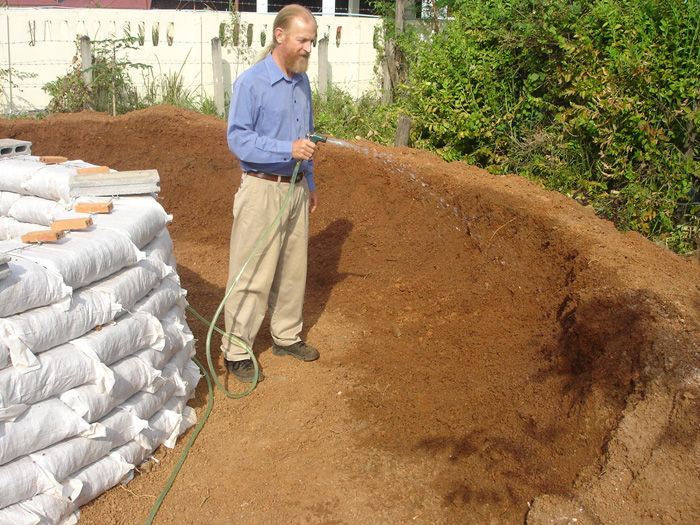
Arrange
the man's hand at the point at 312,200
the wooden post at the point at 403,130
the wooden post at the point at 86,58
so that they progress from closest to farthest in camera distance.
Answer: the man's hand at the point at 312,200, the wooden post at the point at 403,130, the wooden post at the point at 86,58

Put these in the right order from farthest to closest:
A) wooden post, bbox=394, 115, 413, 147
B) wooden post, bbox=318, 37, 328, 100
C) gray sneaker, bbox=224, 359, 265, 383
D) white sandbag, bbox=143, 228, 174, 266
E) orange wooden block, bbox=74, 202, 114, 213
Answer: wooden post, bbox=318, 37, 328, 100 < wooden post, bbox=394, 115, 413, 147 < gray sneaker, bbox=224, 359, 265, 383 < white sandbag, bbox=143, 228, 174, 266 < orange wooden block, bbox=74, 202, 114, 213

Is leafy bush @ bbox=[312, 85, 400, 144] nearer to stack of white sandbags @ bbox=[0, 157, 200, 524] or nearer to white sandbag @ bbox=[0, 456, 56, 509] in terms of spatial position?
stack of white sandbags @ bbox=[0, 157, 200, 524]

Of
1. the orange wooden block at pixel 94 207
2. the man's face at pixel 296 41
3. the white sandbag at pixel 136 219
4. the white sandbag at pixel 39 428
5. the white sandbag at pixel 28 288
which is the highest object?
the man's face at pixel 296 41

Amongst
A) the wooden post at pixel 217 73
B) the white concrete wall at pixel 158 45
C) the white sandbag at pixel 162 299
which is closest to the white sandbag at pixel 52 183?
the white sandbag at pixel 162 299

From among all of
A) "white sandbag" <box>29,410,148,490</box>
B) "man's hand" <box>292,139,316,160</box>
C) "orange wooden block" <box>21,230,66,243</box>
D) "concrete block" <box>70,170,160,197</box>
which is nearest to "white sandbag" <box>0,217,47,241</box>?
"concrete block" <box>70,170,160,197</box>

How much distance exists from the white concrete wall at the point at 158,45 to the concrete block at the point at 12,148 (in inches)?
229

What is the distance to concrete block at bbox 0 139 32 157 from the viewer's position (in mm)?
4718

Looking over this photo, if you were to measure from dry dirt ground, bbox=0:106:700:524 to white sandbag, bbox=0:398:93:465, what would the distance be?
48 cm

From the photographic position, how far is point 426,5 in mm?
10453

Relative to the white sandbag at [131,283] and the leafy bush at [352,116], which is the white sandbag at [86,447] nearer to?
the white sandbag at [131,283]

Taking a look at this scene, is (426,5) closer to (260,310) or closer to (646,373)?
(260,310)

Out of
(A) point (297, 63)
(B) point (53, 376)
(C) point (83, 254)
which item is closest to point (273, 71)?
(A) point (297, 63)

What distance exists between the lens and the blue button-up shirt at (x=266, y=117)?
3830 mm

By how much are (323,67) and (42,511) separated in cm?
963
